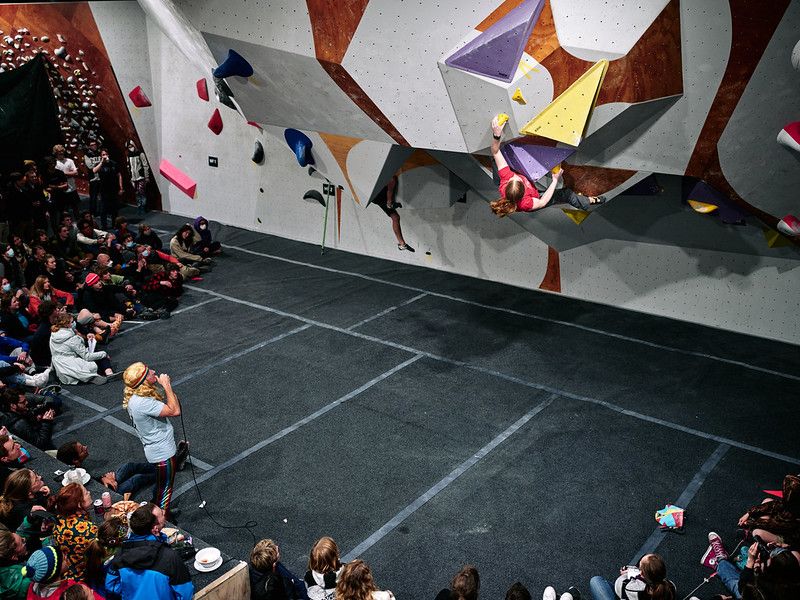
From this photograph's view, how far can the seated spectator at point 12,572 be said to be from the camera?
4.37 metres

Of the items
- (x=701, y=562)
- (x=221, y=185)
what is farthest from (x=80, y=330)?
(x=701, y=562)

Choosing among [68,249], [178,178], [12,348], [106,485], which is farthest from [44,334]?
[178,178]

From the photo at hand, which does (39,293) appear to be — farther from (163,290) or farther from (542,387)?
(542,387)

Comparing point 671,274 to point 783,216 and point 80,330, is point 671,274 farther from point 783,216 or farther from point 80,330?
point 80,330

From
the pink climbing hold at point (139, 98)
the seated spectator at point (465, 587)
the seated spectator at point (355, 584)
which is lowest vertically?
the seated spectator at point (465, 587)

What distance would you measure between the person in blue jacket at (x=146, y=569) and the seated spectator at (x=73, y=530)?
360 mm

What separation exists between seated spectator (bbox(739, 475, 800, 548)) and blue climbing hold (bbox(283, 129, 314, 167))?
670 centimetres

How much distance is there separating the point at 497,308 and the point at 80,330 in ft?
17.1

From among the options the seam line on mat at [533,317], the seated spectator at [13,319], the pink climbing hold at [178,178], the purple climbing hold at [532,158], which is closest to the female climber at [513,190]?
the purple climbing hold at [532,158]

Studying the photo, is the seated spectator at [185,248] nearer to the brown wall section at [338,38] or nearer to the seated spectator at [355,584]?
the brown wall section at [338,38]

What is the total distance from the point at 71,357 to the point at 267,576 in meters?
4.63

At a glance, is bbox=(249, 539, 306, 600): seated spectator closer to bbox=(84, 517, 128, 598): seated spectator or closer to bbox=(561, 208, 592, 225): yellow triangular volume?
bbox=(84, 517, 128, 598): seated spectator

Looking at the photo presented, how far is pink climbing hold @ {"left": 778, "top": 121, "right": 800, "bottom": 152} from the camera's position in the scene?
6.11 m

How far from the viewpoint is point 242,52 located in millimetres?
8398
